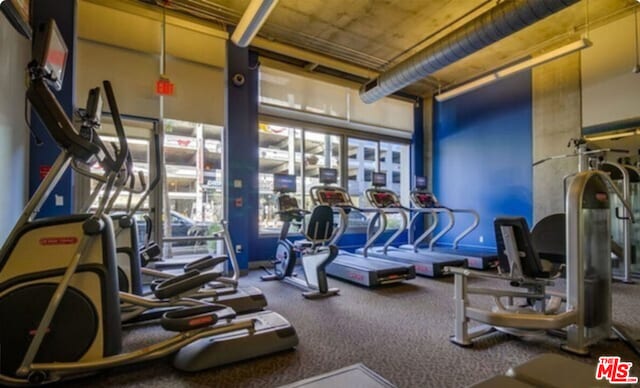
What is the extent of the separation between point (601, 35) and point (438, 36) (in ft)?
9.13

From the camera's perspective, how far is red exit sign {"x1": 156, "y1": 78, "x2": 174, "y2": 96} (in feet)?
16.5

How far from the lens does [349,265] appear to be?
5.15 metres

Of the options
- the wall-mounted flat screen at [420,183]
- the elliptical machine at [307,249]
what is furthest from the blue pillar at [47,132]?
the wall-mounted flat screen at [420,183]

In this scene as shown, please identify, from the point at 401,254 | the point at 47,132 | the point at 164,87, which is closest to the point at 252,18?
the point at 164,87

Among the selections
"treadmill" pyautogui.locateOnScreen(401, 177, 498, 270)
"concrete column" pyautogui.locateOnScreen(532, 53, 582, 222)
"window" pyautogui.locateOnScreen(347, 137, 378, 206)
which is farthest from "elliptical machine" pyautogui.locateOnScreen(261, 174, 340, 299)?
"concrete column" pyautogui.locateOnScreen(532, 53, 582, 222)

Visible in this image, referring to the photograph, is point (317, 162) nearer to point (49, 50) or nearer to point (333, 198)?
point (333, 198)

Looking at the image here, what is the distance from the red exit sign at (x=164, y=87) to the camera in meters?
5.02

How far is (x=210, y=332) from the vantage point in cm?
235

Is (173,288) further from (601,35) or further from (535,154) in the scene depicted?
(601,35)

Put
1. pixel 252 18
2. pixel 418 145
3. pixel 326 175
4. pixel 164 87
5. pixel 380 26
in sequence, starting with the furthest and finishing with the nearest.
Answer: pixel 418 145 → pixel 380 26 → pixel 326 175 → pixel 164 87 → pixel 252 18

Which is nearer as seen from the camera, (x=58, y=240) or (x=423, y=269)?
(x=58, y=240)

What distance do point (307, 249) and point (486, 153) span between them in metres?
5.25

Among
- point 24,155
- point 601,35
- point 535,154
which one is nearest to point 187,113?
point 24,155

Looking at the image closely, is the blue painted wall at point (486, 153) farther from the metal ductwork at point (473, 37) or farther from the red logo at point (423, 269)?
the red logo at point (423, 269)
